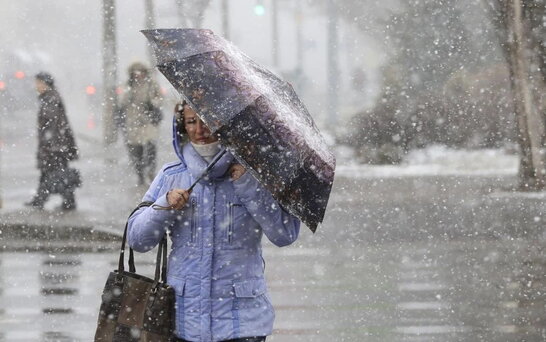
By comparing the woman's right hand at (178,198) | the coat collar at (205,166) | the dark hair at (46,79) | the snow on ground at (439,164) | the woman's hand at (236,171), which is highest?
the coat collar at (205,166)

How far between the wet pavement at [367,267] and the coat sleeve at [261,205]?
345 cm

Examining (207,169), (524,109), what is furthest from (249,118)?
(524,109)

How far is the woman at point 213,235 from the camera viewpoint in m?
4.13

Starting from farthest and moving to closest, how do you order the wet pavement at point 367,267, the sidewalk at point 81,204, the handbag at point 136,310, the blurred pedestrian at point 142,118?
the blurred pedestrian at point 142,118, the sidewalk at point 81,204, the wet pavement at point 367,267, the handbag at point 136,310

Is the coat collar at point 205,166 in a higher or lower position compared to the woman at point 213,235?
higher

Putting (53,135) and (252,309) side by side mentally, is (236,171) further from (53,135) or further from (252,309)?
(53,135)

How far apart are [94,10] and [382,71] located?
23907mm

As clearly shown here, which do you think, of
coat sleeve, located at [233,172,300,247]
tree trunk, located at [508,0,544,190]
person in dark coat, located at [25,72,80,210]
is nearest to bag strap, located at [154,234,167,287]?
coat sleeve, located at [233,172,300,247]

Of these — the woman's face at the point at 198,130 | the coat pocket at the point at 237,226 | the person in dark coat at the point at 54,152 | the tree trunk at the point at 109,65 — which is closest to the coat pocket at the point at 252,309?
the coat pocket at the point at 237,226

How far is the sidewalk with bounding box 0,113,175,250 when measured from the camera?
40.0 feet

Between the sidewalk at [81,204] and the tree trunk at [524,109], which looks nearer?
the sidewalk at [81,204]

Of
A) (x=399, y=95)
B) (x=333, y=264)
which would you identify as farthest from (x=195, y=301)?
(x=399, y=95)

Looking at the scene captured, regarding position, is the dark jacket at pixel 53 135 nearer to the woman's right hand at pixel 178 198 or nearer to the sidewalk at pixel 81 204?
the sidewalk at pixel 81 204

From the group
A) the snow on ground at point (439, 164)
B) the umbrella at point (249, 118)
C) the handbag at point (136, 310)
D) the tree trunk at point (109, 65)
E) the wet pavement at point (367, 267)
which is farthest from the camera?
the tree trunk at point (109, 65)
